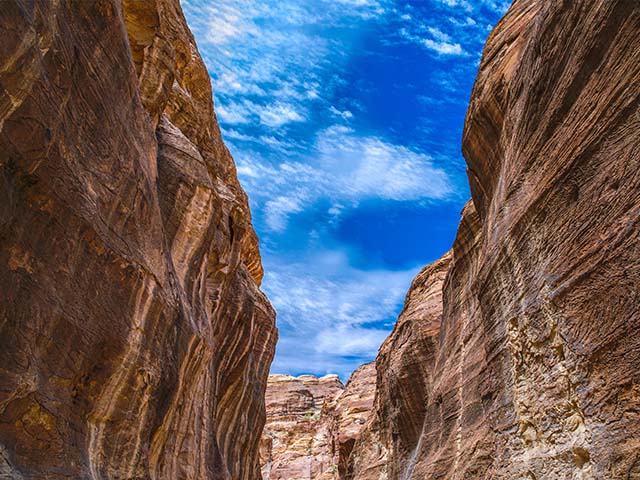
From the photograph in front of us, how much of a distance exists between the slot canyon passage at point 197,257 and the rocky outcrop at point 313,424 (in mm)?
28535

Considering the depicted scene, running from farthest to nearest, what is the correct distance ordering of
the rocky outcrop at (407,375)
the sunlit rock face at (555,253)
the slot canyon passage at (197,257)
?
the rocky outcrop at (407,375) < the slot canyon passage at (197,257) < the sunlit rock face at (555,253)

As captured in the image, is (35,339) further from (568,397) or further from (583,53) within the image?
(583,53)

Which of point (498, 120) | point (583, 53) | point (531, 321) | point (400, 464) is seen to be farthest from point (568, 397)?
point (400, 464)

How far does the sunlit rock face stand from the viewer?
8.15 meters

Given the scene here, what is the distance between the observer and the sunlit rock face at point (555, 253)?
815 cm

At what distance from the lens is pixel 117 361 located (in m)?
11.4

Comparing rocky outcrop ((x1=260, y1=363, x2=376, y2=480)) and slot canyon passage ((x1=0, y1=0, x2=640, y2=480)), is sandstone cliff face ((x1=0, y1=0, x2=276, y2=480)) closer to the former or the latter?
slot canyon passage ((x1=0, y1=0, x2=640, y2=480))

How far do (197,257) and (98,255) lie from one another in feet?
21.6

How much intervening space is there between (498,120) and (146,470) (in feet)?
42.1

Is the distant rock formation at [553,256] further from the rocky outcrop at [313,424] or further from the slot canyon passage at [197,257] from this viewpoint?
the rocky outcrop at [313,424]

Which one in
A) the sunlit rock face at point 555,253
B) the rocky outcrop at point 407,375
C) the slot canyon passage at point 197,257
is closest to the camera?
the sunlit rock face at point 555,253

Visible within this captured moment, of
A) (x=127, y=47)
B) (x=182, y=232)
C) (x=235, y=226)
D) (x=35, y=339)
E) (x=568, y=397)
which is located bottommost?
(x=568, y=397)

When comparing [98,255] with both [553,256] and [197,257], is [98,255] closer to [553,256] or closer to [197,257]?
[197,257]

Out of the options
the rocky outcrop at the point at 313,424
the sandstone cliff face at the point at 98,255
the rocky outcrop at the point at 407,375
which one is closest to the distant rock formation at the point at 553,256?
the rocky outcrop at the point at 407,375
